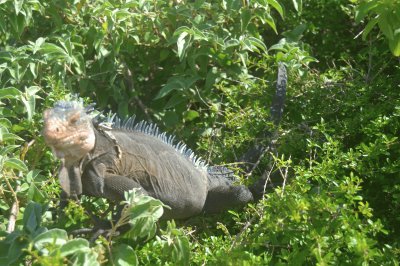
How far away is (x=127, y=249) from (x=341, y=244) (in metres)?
0.57

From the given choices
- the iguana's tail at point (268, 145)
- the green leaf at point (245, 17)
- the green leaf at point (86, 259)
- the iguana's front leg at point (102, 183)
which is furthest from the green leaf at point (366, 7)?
the green leaf at point (86, 259)

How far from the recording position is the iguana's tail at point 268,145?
2.85 metres

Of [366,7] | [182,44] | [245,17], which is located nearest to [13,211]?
[182,44]

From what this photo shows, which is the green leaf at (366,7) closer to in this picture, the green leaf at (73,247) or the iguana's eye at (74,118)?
the iguana's eye at (74,118)

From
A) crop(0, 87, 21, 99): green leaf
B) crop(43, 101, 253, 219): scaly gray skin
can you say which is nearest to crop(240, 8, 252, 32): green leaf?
crop(43, 101, 253, 219): scaly gray skin

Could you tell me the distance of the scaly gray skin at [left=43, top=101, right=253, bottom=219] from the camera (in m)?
2.20

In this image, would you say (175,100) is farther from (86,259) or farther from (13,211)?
(86,259)

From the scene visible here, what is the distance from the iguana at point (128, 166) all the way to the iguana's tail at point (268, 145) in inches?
2.9

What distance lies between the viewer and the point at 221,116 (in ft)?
10.9

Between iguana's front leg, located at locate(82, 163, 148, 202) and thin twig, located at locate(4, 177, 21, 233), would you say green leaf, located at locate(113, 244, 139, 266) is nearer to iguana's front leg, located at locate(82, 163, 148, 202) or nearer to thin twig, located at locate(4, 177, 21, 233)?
iguana's front leg, located at locate(82, 163, 148, 202)

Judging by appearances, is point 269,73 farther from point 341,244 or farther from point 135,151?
point 341,244

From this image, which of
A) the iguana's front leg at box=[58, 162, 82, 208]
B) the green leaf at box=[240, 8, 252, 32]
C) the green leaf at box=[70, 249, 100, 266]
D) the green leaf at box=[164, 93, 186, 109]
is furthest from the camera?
the green leaf at box=[164, 93, 186, 109]

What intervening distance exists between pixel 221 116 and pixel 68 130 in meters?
1.23

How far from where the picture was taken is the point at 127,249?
2.08 m
